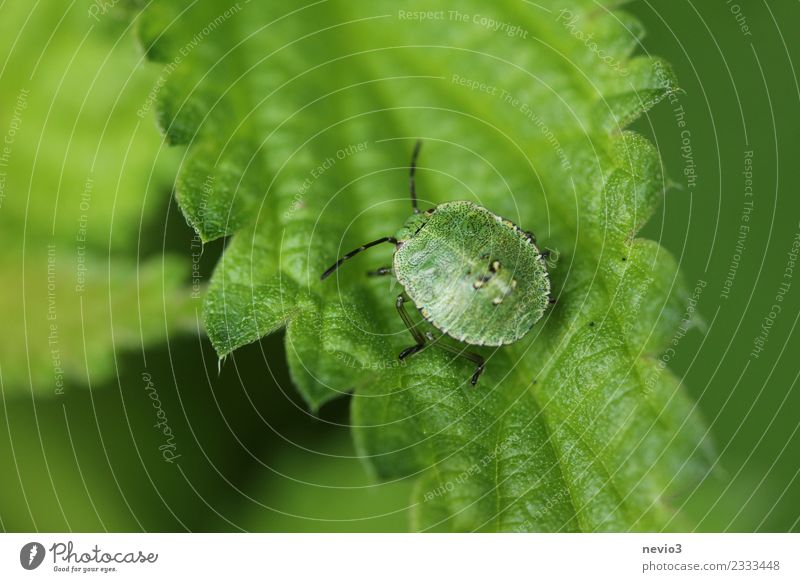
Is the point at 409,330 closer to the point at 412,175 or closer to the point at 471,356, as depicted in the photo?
the point at 471,356

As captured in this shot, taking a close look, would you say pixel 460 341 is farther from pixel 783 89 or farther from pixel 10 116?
pixel 10 116

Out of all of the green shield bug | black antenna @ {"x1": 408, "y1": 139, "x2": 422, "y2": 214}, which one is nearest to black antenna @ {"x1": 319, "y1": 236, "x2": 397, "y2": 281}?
the green shield bug

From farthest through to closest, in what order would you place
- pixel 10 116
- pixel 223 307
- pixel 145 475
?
pixel 10 116, pixel 145 475, pixel 223 307

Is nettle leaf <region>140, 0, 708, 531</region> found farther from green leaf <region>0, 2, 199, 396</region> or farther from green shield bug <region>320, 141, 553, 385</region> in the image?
green leaf <region>0, 2, 199, 396</region>

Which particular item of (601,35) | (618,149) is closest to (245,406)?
(618,149)

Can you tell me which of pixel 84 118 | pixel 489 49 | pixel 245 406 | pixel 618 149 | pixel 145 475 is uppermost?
pixel 84 118

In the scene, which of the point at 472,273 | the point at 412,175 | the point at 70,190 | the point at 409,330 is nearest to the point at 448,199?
the point at 412,175
